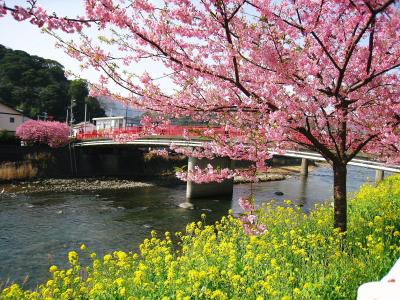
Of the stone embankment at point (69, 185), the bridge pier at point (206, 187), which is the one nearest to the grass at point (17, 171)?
the stone embankment at point (69, 185)

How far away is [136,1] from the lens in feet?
18.4

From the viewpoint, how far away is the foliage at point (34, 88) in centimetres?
7031

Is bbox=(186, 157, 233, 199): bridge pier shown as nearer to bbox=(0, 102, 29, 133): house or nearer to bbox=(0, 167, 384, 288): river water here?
bbox=(0, 167, 384, 288): river water

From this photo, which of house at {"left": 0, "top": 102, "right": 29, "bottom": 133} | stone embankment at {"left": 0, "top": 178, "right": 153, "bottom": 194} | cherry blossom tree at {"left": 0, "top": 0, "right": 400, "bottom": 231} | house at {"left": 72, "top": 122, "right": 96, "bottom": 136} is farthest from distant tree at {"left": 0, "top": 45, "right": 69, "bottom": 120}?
cherry blossom tree at {"left": 0, "top": 0, "right": 400, "bottom": 231}

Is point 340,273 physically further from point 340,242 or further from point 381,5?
point 381,5

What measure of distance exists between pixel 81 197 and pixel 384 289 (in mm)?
28326

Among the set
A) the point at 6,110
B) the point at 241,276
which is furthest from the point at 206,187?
the point at 6,110

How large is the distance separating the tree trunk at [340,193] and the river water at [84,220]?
7.89 m

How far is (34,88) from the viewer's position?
2894 inches

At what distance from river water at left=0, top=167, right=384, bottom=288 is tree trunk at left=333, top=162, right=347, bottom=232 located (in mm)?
7895

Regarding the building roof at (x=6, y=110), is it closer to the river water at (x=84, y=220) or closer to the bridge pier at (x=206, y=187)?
the river water at (x=84, y=220)

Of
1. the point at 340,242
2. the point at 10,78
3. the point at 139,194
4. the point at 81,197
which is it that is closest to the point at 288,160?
the point at 139,194

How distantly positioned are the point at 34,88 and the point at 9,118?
1947 cm

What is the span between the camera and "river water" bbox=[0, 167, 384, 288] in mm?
13555
